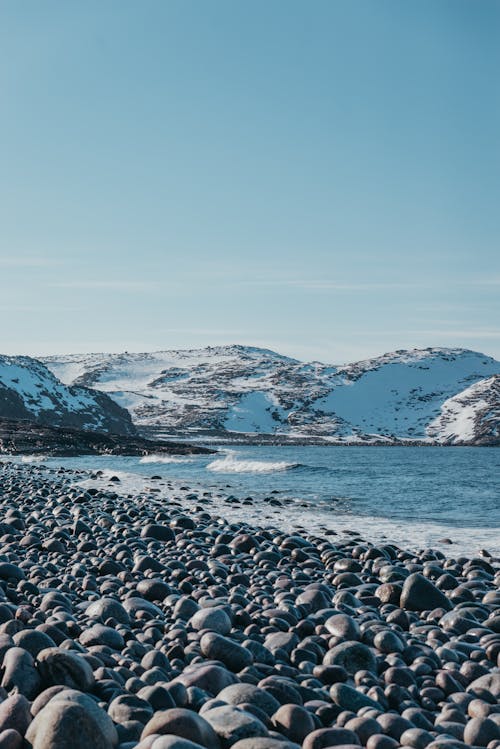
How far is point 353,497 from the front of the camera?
29891 mm

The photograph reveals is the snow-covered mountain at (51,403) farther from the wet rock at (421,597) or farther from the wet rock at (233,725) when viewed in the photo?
the wet rock at (233,725)

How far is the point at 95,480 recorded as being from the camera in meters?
35.0

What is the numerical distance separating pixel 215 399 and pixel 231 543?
160 m

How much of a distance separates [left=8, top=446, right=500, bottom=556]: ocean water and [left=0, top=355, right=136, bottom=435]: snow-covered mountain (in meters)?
46.8

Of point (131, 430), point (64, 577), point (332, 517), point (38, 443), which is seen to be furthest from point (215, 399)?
point (64, 577)

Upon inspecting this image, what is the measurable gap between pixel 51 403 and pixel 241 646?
9663cm

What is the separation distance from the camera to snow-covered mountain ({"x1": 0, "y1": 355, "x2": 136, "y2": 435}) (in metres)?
95.4

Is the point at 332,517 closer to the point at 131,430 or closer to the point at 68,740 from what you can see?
the point at 68,740

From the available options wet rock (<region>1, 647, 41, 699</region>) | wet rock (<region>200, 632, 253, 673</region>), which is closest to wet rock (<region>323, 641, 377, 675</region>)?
wet rock (<region>200, 632, 253, 673</region>)

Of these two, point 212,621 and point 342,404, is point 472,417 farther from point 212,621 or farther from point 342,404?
point 212,621

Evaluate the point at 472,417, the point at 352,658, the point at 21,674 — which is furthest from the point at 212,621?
the point at 472,417

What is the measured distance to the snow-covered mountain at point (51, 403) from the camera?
95.4 m

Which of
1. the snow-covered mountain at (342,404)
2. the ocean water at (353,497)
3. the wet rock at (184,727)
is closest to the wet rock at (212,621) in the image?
the wet rock at (184,727)

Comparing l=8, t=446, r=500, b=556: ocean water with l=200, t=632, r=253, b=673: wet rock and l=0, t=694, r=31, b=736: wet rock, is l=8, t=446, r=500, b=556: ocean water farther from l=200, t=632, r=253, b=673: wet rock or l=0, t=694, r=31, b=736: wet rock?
l=0, t=694, r=31, b=736: wet rock
